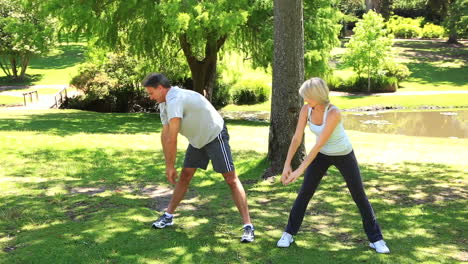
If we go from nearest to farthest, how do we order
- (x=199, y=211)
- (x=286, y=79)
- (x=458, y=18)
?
(x=199, y=211) < (x=286, y=79) < (x=458, y=18)

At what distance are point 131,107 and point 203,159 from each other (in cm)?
2293

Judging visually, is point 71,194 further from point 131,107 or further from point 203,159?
point 131,107

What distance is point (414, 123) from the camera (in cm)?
2556

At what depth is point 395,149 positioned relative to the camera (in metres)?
14.1

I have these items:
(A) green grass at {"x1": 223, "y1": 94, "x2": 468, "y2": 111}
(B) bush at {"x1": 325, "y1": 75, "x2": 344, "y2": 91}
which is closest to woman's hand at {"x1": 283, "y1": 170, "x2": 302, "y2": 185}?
(A) green grass at {"x1": 223, "y1": 94, "x2": 468, "y2": 111}

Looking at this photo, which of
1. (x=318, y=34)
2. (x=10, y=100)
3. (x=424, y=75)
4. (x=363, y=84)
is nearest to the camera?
(x=318, y=34)

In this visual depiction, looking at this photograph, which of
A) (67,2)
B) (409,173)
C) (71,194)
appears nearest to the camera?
(71,194)

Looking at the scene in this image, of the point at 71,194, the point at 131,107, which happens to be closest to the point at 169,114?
the point at 71,194

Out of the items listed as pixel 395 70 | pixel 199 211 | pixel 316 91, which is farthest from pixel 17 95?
pixel 316 91

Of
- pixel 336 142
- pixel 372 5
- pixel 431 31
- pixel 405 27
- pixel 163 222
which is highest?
pixel 372 5

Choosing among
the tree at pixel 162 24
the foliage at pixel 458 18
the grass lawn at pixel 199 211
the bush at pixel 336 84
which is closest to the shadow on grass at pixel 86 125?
the tree at pixel 162 24

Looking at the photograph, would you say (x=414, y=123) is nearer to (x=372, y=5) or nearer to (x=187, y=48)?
(x=187, y=48)

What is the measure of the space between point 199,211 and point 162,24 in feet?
47.3

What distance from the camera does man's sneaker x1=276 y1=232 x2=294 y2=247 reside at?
5.54 meters
